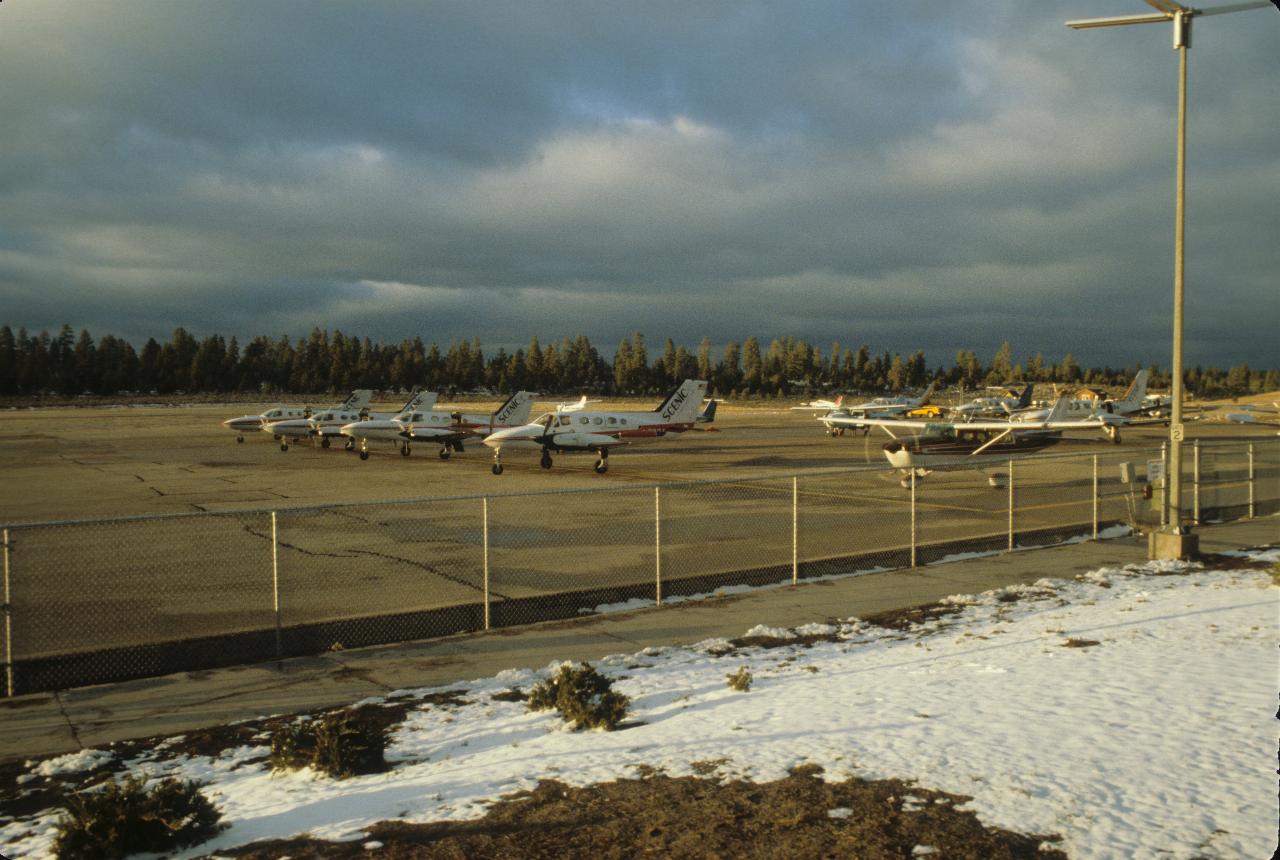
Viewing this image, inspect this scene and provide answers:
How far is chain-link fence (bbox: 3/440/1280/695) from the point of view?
10242mm

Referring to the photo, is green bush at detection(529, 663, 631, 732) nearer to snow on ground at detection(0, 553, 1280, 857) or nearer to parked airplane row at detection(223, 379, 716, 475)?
snow on ground at detection(0, 553, 1280, 857)

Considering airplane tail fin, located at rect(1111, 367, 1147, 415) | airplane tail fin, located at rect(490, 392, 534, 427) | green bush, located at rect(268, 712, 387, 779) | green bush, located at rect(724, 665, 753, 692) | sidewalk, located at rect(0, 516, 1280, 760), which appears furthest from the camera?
airplane tail fin, located at rect(1111, 367, 1147, 415)

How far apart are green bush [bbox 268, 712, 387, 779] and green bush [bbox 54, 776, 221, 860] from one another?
846 mm

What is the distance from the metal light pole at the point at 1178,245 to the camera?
13289 millimetres

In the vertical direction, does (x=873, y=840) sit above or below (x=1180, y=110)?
below

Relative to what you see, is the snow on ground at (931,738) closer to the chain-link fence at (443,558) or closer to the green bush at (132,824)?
the green bush at (132,824)

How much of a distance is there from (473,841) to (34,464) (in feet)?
134

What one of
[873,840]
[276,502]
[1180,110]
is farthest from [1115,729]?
[276,502]

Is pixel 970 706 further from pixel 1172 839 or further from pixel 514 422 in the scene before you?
pixel 514 422

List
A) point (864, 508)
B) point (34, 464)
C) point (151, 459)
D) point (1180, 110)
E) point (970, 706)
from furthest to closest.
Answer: point (151, 459) < point (34, 464) < point (864, 508) < point (1180, 110) < point (970, 706)

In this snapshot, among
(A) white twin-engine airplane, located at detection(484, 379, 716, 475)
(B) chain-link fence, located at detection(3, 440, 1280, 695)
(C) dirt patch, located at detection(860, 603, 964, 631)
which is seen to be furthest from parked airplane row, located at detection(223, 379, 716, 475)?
(C) dirt patch, located at detection(860, 603, 964, 631)

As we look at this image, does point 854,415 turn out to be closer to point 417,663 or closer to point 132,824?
point 417,663

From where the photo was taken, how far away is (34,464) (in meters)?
37.2

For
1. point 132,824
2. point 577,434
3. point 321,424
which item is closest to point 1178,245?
point 132,824
